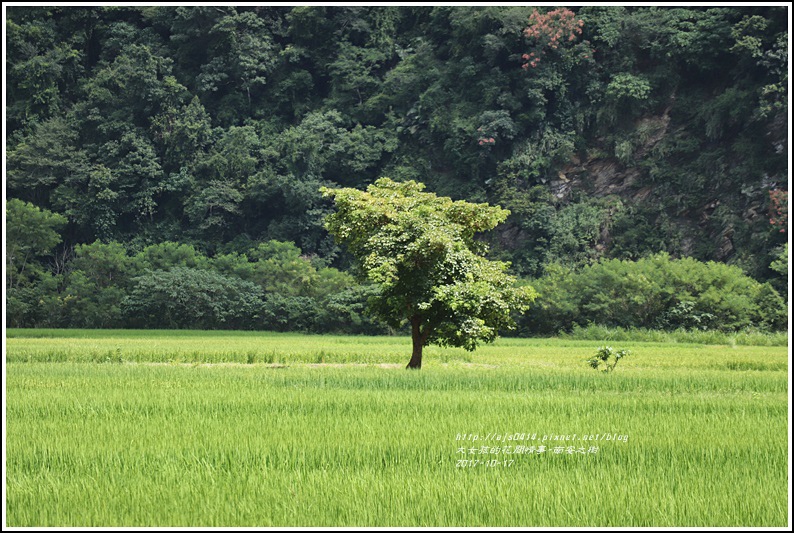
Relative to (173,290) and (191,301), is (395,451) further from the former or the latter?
(191,301)

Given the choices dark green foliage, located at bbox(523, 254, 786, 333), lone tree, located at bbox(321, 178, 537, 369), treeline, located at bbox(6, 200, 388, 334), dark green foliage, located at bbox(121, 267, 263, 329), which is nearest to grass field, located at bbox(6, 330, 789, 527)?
lone tree, located at bbox(321, 178, 537, 369)

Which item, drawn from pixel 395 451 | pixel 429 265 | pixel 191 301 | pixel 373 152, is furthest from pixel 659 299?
pixel 395 451

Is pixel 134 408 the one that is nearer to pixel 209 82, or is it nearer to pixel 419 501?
pixel 419 501

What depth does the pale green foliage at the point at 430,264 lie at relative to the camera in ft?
45.2

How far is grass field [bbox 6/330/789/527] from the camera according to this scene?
15.9 ft

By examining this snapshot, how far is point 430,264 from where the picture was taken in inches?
556

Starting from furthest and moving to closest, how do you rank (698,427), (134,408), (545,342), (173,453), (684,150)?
(684,150), (545,342), (134,408), (698,427), (173,453)

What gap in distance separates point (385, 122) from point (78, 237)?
615 inches

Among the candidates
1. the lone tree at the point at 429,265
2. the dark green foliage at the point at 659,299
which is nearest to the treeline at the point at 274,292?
the dark green foliage at the point at 659,299

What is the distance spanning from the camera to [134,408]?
9.04 meters

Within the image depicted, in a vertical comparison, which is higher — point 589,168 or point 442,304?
point 589,168

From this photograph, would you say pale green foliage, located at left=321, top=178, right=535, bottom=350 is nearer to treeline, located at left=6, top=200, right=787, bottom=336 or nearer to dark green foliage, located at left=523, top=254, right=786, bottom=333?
dark green foliage, located at left=523, top=254, right=786, bottom=333

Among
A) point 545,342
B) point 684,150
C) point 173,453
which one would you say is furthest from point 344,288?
point 173,453

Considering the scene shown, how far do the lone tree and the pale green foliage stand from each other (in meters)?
0.02
